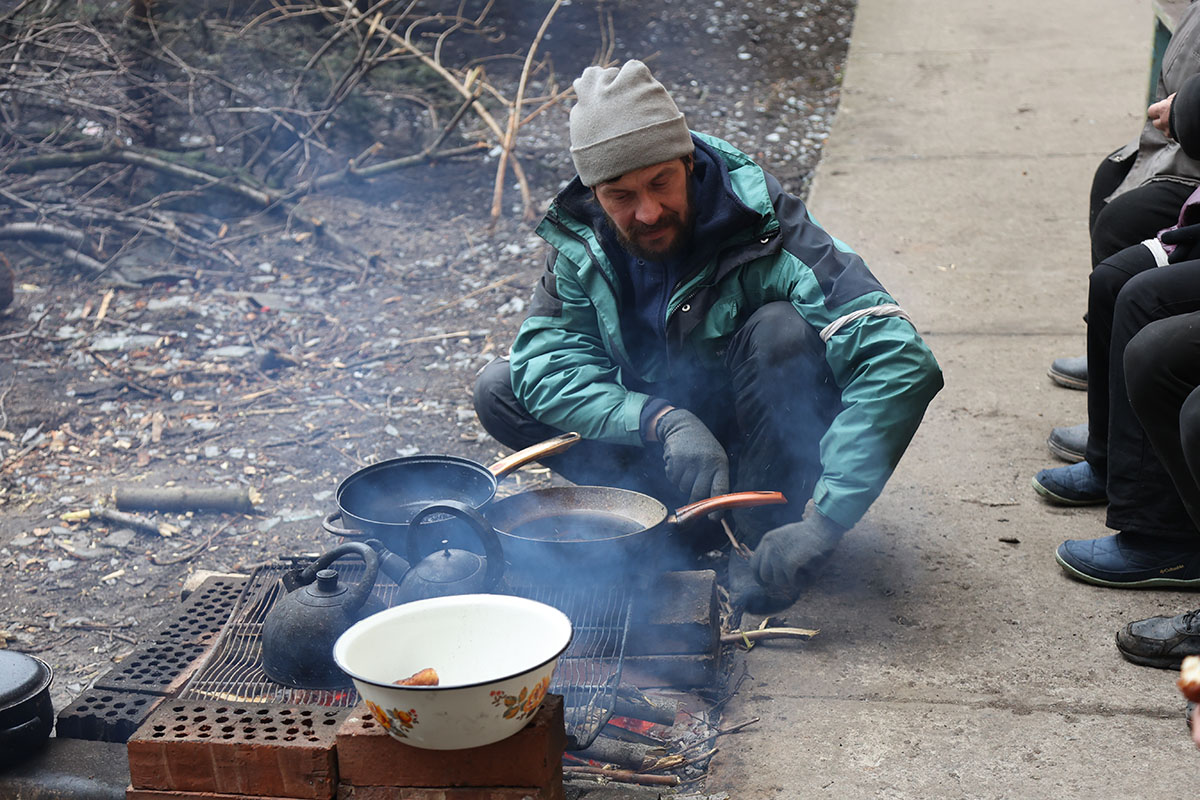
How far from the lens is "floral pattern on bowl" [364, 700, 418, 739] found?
200cm

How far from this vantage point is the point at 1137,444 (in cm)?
293

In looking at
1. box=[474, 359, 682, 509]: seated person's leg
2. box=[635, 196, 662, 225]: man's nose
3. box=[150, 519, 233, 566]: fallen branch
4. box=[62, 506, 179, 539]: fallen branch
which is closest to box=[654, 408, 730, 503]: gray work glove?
box=[474, 359, 682, 509]: seated person's leg

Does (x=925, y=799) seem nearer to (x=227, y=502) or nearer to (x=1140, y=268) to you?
(x=1140, y=268)

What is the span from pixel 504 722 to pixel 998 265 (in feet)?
13.9

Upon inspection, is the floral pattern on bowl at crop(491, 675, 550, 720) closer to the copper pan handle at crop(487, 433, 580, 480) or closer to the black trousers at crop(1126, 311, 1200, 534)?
the copper pan handle at crop(487, 433, 580, 480)

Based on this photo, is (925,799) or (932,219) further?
(932,219)

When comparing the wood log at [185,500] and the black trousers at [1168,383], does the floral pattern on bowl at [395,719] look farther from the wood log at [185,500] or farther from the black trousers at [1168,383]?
the wood log at [185,500]

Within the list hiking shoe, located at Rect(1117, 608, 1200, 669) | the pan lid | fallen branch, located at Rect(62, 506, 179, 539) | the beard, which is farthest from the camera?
fallen branch, located at Rect(62, 506, 179, 539)

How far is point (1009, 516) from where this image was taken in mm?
3488

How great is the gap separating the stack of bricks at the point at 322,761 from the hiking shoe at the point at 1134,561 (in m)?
1.66

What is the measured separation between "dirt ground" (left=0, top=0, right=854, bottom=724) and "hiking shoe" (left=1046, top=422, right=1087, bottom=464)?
1.91m

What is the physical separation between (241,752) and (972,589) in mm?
2011

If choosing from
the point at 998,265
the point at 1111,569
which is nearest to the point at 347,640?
the point at 1111,569

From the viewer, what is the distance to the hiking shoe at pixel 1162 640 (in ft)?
8.74
